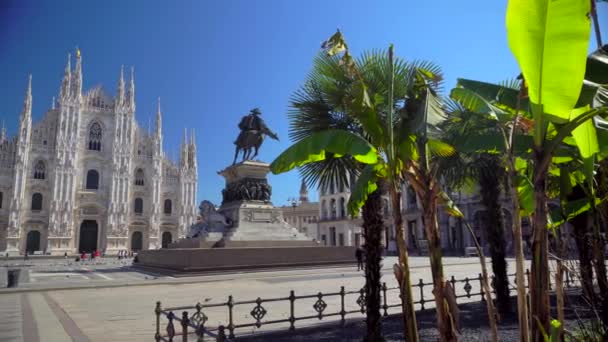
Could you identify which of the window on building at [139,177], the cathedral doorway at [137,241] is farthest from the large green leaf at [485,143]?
the window on building at [139,177]

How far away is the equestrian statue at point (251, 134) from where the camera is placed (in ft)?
75.7

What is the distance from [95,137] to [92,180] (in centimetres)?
634

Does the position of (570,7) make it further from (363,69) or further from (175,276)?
(175,276)

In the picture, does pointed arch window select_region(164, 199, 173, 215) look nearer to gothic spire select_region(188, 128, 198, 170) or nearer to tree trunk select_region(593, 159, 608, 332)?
gothic spire select_region(188, 128, 198, 170)

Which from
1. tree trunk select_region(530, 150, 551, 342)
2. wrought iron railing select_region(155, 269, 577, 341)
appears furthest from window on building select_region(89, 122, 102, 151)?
tree trunk select_region(530, 150, 551, 342)

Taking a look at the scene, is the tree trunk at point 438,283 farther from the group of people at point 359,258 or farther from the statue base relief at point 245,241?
the group of people at point 359,258

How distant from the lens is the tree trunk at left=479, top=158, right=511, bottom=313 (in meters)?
8.85

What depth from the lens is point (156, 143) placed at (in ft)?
199

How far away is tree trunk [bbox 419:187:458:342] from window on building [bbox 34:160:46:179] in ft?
199

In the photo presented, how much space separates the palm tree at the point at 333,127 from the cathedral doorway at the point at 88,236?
5548cm

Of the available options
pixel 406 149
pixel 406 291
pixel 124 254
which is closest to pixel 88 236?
pixel 124 254

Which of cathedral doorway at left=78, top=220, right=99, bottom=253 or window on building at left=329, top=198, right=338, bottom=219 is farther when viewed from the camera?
window on building at left=329, top=198, right=338, bottom=219

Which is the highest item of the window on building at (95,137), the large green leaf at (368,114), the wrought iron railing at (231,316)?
the window on building at (95,137)

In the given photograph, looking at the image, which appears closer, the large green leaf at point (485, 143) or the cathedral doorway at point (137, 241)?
the large green leaf at point (485, 143)
